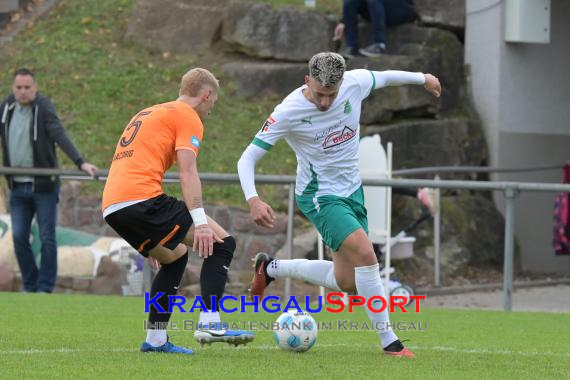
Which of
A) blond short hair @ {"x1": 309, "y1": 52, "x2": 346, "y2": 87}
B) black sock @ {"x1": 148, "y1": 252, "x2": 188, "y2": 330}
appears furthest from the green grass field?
blond short hair @ {"x1": 309, "y1": 52, "x2": 346, "y2": 87}

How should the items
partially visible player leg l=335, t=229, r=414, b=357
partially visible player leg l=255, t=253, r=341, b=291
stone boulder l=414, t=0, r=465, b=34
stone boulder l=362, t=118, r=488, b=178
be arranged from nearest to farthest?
1. partially visible player leg l=335, t=229, r=414, b=357
2. partially visible player leg l=255, t=253, r=341, b=291
3. stone boulder l=362, t=118, r=488, b=178
4. stone boulder l=414, t=0, r=465, b=34

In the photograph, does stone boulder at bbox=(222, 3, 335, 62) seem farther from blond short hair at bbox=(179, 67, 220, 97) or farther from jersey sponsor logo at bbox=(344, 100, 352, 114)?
blond short hair at bbox=(179, 67, 220, 97)

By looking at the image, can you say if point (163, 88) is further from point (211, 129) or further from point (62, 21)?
point (62, 21)

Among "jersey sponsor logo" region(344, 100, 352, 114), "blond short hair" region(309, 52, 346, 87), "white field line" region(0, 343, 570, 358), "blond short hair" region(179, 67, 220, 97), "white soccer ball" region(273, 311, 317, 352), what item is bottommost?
"white field line" region(0, 343, 570, 358)

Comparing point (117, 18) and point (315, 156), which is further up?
point (117, 18)

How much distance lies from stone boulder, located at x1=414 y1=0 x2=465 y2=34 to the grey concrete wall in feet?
0.86

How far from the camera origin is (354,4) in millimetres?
17656

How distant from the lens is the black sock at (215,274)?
7.80m

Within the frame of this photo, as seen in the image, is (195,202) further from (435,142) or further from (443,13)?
(443,13)

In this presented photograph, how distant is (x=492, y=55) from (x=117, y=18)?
5.86 meters

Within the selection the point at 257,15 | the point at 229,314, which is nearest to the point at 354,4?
the point at 257,15

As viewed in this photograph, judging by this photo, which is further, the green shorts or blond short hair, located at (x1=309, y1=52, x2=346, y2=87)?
the green shorts

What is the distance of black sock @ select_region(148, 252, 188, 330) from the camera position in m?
7.79

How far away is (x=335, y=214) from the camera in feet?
26.9
